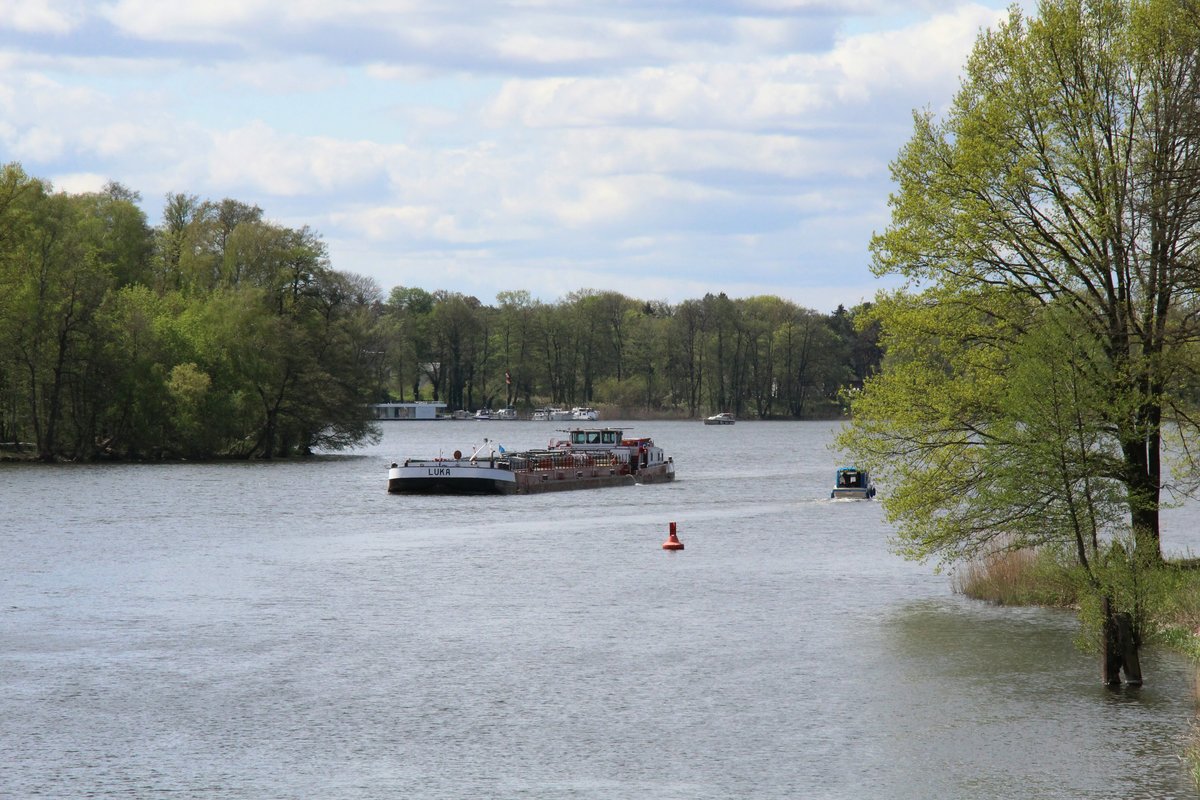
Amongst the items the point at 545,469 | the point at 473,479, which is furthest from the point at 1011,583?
the point at 545,469

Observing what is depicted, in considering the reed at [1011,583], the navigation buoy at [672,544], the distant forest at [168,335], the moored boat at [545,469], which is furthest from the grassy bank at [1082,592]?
the distant forest at [168,335]

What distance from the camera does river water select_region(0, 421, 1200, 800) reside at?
20.0 m

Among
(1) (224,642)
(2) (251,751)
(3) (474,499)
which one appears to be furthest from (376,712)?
(3) (474,499)

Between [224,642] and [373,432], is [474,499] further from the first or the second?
[224,642]

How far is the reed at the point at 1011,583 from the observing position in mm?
34156

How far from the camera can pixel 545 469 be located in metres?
81.8

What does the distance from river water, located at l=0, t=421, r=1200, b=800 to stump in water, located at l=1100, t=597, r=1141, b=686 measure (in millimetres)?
486

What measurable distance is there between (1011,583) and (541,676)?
47.0ft

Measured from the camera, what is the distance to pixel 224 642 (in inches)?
1203

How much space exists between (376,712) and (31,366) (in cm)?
7126

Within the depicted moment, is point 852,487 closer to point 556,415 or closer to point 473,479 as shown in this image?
point 473,479

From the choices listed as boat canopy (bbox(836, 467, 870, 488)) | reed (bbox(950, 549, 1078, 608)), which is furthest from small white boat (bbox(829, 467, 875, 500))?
reed (bbox(950, 549, 1078, 608))

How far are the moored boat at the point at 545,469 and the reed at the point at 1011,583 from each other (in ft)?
131

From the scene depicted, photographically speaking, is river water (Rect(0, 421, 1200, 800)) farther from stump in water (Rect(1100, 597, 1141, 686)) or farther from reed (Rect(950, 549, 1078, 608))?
reed (Rect(950, 549, 1078, 608))
